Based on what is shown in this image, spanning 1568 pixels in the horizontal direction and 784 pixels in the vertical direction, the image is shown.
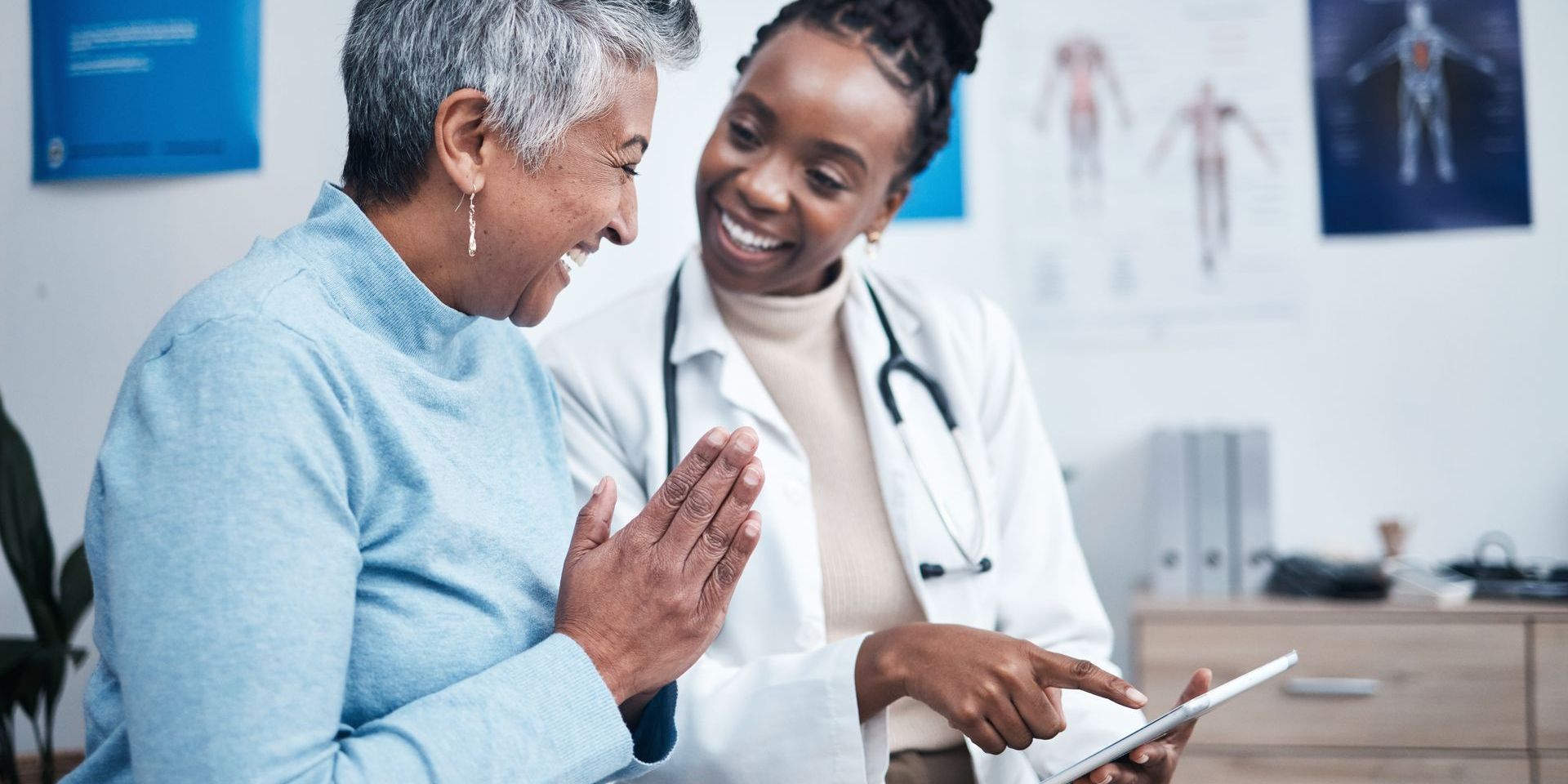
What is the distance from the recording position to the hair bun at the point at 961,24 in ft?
5.17

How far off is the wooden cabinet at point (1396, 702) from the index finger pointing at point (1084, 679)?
135 cm

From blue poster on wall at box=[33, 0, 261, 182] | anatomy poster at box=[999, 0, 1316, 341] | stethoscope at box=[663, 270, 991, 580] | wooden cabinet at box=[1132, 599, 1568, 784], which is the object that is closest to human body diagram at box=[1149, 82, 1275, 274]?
anatomy poster at box=[999, 0, 1316, 341]

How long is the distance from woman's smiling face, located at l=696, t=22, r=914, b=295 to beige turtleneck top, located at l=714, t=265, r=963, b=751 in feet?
0.23

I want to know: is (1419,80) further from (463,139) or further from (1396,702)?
(463,139)

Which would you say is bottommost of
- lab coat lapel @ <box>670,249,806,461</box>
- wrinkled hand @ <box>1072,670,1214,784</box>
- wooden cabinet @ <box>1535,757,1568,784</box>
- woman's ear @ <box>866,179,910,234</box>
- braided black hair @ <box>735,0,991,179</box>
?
wooden cabinet @ <box>1535,757,1568,784</box>

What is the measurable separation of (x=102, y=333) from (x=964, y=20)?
1.45 m

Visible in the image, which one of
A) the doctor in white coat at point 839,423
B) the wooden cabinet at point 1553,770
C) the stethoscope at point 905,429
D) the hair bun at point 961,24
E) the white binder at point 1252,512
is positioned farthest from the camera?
the white binder at point 1252,512

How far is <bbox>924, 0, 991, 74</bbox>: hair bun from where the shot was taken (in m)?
1.58

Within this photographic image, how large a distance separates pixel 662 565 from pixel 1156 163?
7.19 feet

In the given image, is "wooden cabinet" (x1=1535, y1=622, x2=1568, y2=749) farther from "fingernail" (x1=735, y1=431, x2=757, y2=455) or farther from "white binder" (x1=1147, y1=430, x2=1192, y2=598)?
"fingernail" (x1=735, y1=431, x2=757, y2=455)

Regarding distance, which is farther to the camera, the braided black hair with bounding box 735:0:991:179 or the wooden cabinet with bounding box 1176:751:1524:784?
the wooden cabinet with bounding box 1176:751:1524:784

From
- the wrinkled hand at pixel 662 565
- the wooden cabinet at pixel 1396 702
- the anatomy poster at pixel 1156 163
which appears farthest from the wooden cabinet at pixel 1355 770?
the wrinkled hand at pixel 662 565

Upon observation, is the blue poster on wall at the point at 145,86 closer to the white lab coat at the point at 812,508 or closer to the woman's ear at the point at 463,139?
the white lab coat at the point at 812,508

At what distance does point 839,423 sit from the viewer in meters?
1.54
